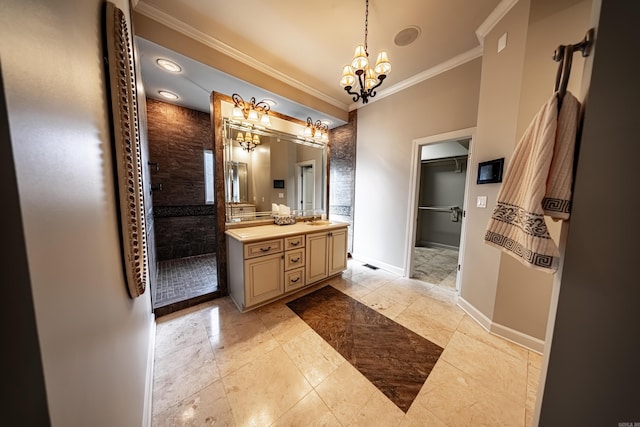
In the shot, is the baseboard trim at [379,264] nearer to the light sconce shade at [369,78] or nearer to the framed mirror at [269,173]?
the framed mirror at [269,173]

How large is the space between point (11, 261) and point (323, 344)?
1.85 metres

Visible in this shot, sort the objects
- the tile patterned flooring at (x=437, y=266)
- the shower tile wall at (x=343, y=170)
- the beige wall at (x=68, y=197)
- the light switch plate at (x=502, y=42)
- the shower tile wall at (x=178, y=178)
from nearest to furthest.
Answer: the beige wall at (x=68, y=197)
the light switch plate at (x=502, y=42)
the tile patterned flooring at (x=437, y=266)
the shower tile wall at (x=178, y=178)
the shower tile wall at (x=343, y=170)

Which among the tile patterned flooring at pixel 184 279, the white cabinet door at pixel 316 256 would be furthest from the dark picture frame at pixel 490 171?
the tile patterned flooring at pixel 184 279

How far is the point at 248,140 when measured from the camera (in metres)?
2.51

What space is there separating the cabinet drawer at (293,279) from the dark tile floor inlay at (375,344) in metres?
0.16

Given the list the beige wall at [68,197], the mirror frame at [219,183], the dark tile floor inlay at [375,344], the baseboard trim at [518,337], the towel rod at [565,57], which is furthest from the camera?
the mirror frame at [219,183]

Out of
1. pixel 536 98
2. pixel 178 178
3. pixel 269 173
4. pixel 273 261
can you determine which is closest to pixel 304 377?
pixel 273 261

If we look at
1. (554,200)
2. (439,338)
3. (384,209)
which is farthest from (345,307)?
(554,200)

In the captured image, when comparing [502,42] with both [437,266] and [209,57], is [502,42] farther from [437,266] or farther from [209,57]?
[437,266]

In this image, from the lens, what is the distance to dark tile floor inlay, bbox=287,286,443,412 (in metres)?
1.39

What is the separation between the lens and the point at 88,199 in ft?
1.90

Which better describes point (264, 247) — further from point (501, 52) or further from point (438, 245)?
point (438, 245)

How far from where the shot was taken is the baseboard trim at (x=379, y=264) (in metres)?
3.10

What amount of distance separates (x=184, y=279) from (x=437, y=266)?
404cm
